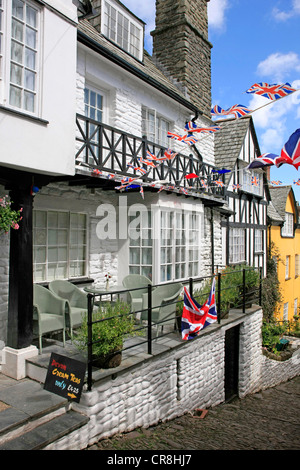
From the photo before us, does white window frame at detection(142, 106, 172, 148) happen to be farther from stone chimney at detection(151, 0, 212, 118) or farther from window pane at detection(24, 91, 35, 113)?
window pane at detection(24, 91, 35, 113)

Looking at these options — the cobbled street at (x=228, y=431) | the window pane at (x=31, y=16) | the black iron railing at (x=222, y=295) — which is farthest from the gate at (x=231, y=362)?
the window pane at (x=31, y=16)

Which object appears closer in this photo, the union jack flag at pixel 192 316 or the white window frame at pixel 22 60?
the white window frame at pixel 22 60

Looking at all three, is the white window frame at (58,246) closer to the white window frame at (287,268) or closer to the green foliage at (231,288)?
the green foliage at (231,288)

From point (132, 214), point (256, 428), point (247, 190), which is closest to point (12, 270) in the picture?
point (132, 214)

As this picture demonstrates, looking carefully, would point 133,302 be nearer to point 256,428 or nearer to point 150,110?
point 256,428

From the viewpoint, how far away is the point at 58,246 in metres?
6.83

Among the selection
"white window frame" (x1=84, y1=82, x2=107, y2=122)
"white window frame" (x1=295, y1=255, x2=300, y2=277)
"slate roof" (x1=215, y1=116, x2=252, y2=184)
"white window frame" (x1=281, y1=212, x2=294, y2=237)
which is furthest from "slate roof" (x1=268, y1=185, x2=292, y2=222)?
"white window frame" (x1=84, y1=82, x2=107, y2=122)

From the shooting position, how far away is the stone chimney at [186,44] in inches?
427

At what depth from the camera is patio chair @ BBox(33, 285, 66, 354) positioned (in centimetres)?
514

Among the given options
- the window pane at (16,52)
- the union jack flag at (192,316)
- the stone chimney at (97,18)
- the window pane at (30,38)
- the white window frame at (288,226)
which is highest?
the stone chimney at (97,18)

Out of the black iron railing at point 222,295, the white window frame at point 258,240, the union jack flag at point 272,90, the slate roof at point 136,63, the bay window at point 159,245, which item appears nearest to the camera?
the union jack flag at point 272,90

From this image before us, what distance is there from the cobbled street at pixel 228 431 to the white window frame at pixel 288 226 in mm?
11184

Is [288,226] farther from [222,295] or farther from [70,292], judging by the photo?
[70,292]

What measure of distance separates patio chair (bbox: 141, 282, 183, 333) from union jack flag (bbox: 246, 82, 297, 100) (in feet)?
11.3
